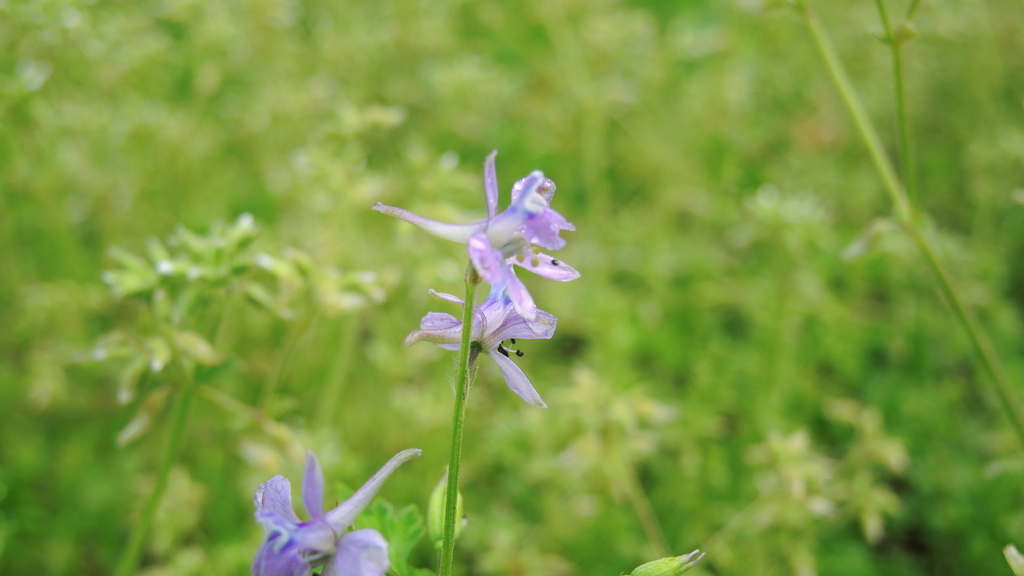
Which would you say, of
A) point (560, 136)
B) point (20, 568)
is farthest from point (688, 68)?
point (20, 568)

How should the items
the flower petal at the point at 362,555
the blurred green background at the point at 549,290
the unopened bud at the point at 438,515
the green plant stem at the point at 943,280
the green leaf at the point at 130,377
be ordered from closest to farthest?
1. the flower petal at the point at 362,555
2. the unopened bud at the point at 438,515
3. the green leaf at the point at 130,377
4. the green plant stem at the point at 943,280
5. the blurred green background at the point at 549,290

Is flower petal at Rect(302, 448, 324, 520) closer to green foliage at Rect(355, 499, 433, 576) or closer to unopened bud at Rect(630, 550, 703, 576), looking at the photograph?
green foliage at Rect(355, 499, 433, 576)

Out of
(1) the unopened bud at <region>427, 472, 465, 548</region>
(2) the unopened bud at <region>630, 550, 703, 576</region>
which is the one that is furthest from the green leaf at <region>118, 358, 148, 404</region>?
(2) the unopened bud at <region>630, 550, 703, 576</region>

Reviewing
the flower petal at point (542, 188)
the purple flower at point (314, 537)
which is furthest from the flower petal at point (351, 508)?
the flower petal at point (542, 188)

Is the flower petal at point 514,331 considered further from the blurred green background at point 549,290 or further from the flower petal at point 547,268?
the blurred green background at point 549,290

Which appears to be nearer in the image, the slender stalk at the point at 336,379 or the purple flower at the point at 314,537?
the purple flower at the point at 314,537

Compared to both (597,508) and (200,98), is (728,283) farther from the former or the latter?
(200,98)

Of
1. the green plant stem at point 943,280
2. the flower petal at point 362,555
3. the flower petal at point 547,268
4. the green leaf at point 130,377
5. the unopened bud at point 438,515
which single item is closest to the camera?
the flower petal at point 362,555
